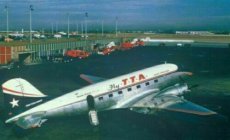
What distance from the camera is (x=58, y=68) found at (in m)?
70.1

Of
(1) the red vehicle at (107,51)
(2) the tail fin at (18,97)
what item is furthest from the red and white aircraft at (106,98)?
(1) the red vehicle at (107,51)

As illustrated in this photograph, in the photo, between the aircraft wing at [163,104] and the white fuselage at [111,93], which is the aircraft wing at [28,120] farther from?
the aircraft wing at [163,104]

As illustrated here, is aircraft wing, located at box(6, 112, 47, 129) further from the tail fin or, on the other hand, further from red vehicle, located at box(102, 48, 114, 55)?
red vehicle, located at box(102, 48, 114, 55)

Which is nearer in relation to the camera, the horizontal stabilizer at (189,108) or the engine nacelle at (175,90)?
the horizontal stabilizer at (189,108)

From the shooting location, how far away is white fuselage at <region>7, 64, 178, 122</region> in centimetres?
2830

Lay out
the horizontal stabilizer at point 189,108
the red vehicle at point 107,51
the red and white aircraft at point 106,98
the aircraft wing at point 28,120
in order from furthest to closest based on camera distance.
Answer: the red vehicle at point 107,51, the horizontal stabilizer at point 189,108, the red and white aircraft at point 106,98, the aircraft wing at point 28,120

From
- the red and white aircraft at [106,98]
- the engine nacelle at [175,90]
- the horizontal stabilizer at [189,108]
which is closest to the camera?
the red and white aircraft at [106,98]

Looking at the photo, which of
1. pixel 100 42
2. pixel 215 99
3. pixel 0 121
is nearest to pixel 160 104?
pixel 215 99

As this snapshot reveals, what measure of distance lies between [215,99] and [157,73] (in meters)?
9.20

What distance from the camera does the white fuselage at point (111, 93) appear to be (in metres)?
28.3

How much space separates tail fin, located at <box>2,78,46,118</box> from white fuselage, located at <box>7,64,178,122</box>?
494 mm

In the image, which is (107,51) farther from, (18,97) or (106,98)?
(18,97)

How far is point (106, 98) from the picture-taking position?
101 ft

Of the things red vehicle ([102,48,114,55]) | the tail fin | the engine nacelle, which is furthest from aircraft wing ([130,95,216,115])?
red vehicle ([102,48,114,55])
